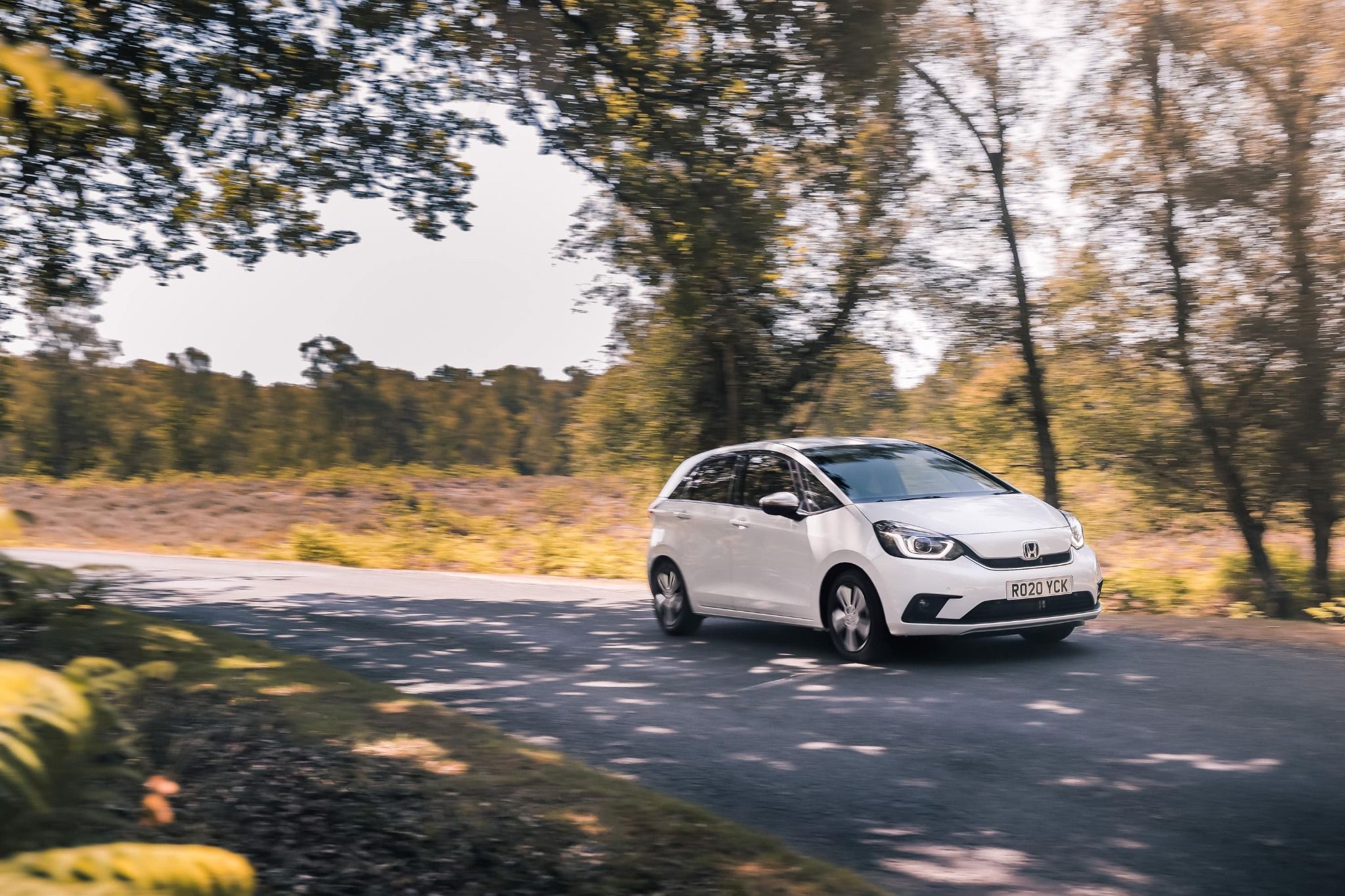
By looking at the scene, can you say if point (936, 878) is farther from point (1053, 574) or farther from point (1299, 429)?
point (1299, 429)

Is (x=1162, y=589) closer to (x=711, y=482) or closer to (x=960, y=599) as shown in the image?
(x=711, y=482)

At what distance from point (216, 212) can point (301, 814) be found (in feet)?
44.3

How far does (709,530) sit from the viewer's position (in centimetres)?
1250

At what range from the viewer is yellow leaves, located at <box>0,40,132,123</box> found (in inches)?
88.4

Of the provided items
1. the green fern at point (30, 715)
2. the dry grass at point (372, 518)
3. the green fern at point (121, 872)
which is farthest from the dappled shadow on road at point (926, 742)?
the dry grass at point (372, 518)

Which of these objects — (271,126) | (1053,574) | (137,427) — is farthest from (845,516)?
(137,427)

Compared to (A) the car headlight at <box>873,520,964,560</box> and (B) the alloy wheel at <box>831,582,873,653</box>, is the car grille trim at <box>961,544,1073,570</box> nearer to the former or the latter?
(A) the car headlight at <box>873,520,964,560</box>

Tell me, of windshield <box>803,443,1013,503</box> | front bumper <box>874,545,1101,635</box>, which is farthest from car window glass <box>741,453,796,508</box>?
front bumper <box>874,545,1101,635</box>

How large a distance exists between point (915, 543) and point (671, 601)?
11.2 feet

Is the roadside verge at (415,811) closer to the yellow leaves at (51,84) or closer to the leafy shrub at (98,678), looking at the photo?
the leafy shrub at (98,678)

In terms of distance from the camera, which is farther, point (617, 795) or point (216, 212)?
point (216, 212)

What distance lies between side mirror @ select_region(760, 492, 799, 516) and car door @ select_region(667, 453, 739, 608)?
1.93ft

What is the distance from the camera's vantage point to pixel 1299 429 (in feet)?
49.9

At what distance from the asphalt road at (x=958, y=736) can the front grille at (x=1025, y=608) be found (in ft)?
1.23
